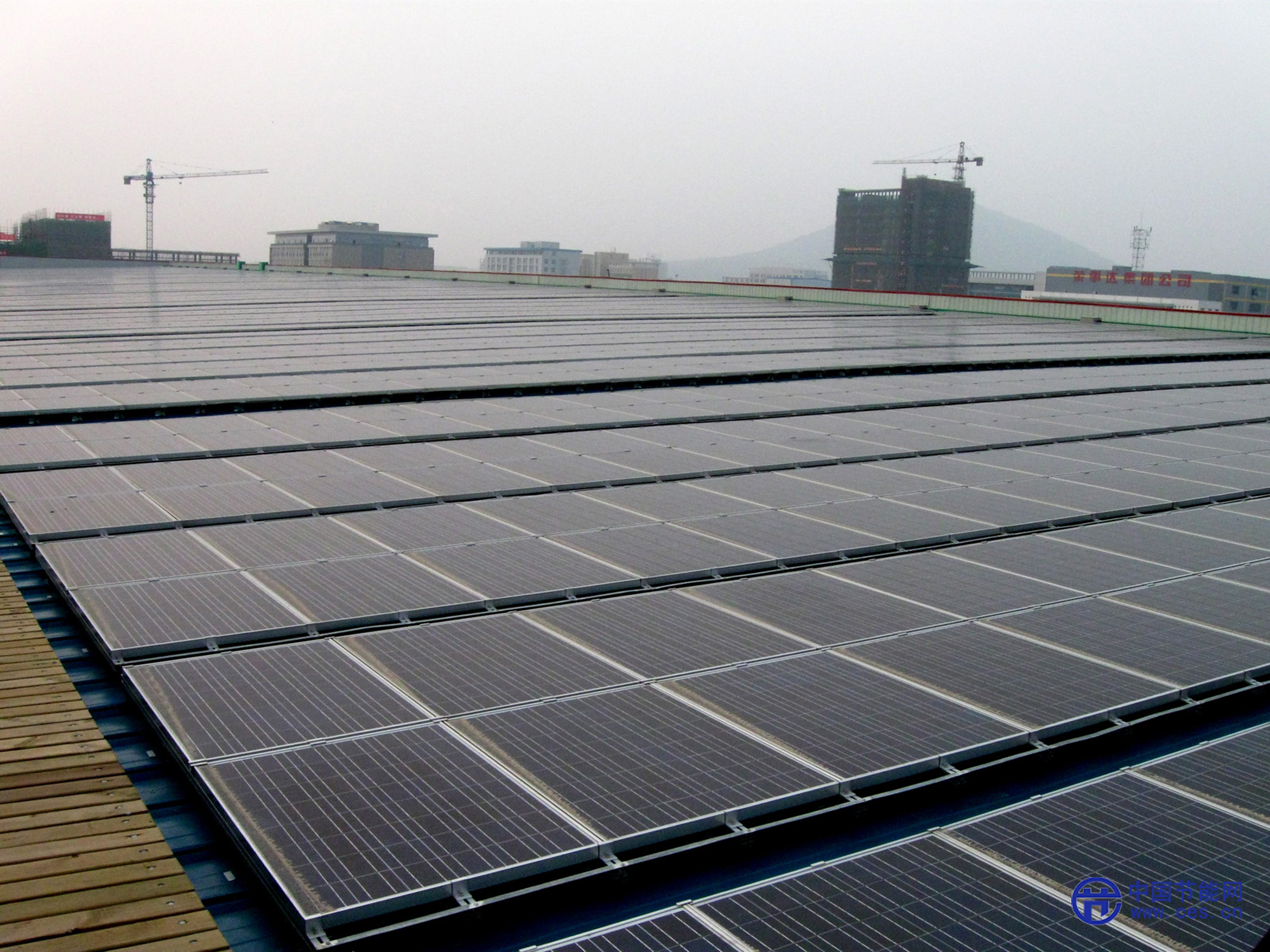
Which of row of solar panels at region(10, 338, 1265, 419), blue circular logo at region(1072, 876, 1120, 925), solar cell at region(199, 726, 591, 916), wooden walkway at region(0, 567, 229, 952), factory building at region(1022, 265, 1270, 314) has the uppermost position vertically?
factory building at region(1022, 265, 1270, 314)

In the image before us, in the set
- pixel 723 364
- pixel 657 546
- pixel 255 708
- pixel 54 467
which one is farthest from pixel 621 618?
pixel 723 364

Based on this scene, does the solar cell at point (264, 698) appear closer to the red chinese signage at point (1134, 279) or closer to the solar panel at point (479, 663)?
the solar panel at point (479, 663)

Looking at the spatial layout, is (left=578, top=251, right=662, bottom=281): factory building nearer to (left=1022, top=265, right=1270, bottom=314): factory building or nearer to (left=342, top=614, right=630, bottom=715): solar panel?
(left=1022, top=265, right=1270, bottom=314): factory building

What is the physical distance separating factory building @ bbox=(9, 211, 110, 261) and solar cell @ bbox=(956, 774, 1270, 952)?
15035 centimetres

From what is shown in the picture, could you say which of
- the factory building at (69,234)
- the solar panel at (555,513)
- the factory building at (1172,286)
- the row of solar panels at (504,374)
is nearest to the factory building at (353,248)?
the factory building at (69,234)

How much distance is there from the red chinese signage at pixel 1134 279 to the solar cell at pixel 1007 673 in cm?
15705

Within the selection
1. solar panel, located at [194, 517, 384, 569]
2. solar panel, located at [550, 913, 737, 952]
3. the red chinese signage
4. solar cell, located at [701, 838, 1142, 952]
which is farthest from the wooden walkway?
the red chinese signage

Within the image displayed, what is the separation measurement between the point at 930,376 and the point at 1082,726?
24.1 meters

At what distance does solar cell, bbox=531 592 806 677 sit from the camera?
33.6 ft

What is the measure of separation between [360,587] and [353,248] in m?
155

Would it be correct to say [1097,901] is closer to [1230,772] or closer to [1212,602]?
[1230,772]

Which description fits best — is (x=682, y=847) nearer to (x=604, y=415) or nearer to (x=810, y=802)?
(x=810, y=802)

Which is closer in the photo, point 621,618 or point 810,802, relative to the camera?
point 810,802

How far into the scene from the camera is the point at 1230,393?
3159 cm
